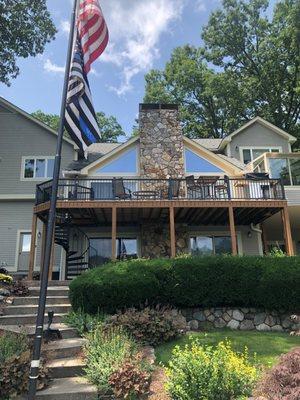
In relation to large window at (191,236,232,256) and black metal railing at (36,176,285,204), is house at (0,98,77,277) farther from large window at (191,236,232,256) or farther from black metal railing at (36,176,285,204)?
large window at (191,236,232,256)

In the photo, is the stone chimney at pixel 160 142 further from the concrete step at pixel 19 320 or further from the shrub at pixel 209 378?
the shrub at pixel 209 378

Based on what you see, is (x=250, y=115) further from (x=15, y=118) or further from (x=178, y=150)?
(x=15, y=118)

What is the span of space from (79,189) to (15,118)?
22.3 ft

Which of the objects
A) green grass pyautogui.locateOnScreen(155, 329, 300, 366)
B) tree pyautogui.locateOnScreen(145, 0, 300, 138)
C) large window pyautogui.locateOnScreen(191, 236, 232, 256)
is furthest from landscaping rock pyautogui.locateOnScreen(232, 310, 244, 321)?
tree pyautogui.locateOnScreen(145, 0, 300, 138)

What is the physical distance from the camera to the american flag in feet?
21.1

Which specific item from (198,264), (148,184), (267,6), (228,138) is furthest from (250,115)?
(198,264)

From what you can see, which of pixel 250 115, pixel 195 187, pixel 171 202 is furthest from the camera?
pixel 250 115

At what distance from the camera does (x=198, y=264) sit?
1045cm

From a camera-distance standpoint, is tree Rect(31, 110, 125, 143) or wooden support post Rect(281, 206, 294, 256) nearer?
wooden support post Rect(281, 206, 294, 256)

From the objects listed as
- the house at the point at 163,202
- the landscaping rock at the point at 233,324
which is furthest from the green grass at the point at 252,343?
the house at the point at 163,202

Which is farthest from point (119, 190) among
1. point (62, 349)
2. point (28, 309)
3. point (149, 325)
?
point (62, 349)

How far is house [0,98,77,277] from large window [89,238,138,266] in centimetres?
191

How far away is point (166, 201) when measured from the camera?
14578 millimetres

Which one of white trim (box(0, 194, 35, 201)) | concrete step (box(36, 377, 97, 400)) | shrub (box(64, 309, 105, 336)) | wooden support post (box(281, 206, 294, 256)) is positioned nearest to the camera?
concrete step (box(36, 377, 97, 400))
